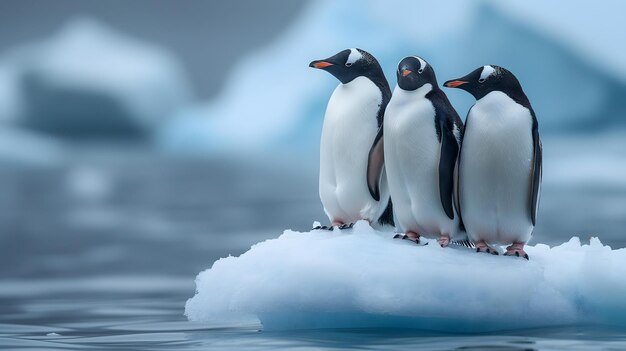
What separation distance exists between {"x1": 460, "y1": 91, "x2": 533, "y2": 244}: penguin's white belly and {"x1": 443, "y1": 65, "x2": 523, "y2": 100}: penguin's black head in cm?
3

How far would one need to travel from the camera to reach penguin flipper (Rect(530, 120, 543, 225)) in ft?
12.3

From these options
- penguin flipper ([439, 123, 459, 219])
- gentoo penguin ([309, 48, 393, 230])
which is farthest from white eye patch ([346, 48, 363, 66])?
penguin flipper ([439, 123, 459, 219])

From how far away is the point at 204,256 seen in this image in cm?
691

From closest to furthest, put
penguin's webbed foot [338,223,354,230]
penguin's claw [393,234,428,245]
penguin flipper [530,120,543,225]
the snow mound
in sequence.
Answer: the snow mound → penguin flipper [530,120,543,225] → penguin's claw [393,234,428,245] → penguin's webbed foot [338,223,354,230]

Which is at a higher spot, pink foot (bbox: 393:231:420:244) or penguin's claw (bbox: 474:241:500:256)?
pink foot (bbox: 393:231:420:244)

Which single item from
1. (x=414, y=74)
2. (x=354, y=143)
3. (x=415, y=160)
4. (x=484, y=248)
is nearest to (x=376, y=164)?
(x=354, y=143)

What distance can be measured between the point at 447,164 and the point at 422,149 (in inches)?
3.8

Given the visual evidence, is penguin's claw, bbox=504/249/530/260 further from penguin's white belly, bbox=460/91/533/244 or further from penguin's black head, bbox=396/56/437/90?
penguin's black head, bbox=396/56/437/90

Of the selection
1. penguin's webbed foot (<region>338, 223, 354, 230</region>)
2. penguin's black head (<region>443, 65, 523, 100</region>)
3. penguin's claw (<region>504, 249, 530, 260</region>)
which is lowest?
penguin's claw (<region>504, 249, 530, 260</region>)

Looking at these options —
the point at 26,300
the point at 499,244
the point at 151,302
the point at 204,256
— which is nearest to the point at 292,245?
the point at 499,244

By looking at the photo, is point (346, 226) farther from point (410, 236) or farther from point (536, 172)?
point (536, 172)

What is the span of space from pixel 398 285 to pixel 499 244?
460 mm

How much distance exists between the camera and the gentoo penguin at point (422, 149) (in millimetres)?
3781

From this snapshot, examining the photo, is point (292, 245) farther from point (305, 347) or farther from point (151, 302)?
point (151, 302)
